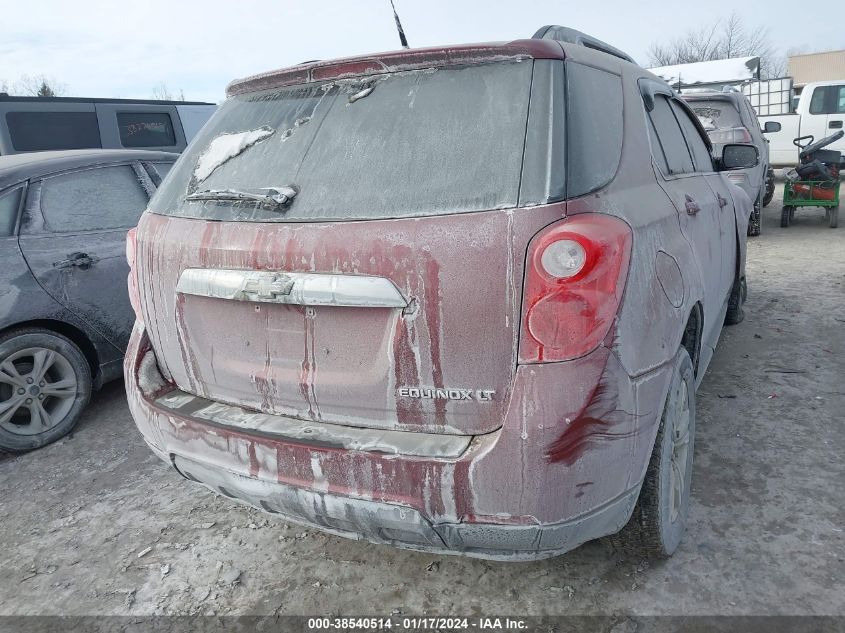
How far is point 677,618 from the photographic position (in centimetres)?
206

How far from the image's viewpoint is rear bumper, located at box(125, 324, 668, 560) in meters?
1.65

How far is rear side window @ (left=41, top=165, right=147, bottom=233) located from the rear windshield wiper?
2298mm

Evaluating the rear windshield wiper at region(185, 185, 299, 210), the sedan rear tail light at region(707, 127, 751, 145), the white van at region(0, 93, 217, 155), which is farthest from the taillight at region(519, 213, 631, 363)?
the white van at region(0, 93, 217, 155)

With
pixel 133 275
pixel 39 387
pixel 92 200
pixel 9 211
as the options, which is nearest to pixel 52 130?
pixel 92 200

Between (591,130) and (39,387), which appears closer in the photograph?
(591,130)

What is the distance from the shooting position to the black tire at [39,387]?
356 centimetres

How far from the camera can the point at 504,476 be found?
1.66 metres

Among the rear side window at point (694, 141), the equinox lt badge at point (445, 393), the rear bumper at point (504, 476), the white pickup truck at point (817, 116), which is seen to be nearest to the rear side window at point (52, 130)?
the rear side window at point (694, 141)

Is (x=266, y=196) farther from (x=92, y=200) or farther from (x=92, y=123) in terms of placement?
(x=92, y=123)

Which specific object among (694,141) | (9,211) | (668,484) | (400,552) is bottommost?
(400,552)

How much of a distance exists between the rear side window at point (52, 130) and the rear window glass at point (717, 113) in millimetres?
8369

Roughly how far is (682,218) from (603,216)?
85cm

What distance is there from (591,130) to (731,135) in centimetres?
728

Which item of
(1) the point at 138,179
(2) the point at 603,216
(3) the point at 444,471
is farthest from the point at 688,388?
(1) the point at 138,179
